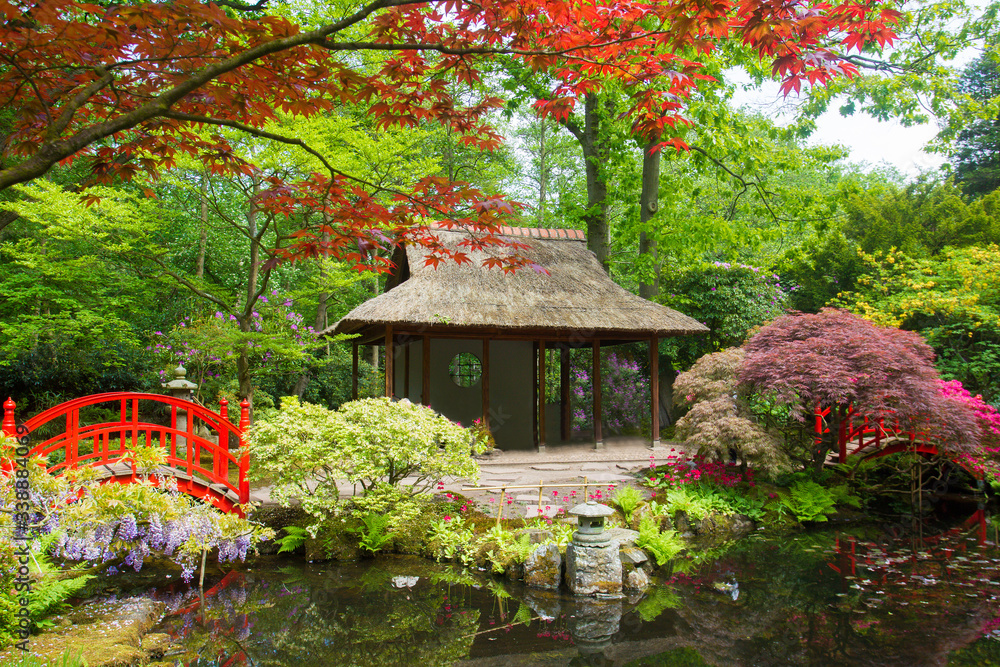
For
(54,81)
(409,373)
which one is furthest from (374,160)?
(54,81)

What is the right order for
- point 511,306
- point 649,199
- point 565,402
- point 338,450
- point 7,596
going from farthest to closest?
point 649,199 → point 565,402 → point 511,306 → point 338,450 → point 7,596

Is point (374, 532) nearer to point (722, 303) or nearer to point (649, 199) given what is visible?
point (722, 303)

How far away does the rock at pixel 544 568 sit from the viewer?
270 inches

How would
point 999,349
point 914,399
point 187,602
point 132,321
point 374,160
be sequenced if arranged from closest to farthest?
point 187,602 < point 914,399 < point 999,349 < point 374,160 < point 132,321

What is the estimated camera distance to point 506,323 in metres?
11.4

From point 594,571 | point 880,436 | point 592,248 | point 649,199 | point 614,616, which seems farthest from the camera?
point 592,248

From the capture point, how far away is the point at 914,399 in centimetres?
909

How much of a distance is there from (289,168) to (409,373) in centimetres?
514

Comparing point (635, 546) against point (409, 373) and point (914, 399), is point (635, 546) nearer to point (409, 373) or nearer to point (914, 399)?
point (914, 399)

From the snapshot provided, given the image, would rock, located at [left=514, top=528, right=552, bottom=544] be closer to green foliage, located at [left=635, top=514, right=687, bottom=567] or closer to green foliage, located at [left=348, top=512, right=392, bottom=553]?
green foliage, located at [left=635, top=514, right=687, bottom=567]

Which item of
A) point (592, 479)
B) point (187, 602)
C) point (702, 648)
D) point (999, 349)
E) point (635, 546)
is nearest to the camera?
point (702, 648)

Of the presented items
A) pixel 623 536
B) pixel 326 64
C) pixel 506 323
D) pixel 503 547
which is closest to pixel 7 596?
pixel 326 64

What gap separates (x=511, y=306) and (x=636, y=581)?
20.8 ft

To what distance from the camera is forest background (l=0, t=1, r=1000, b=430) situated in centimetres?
1251
